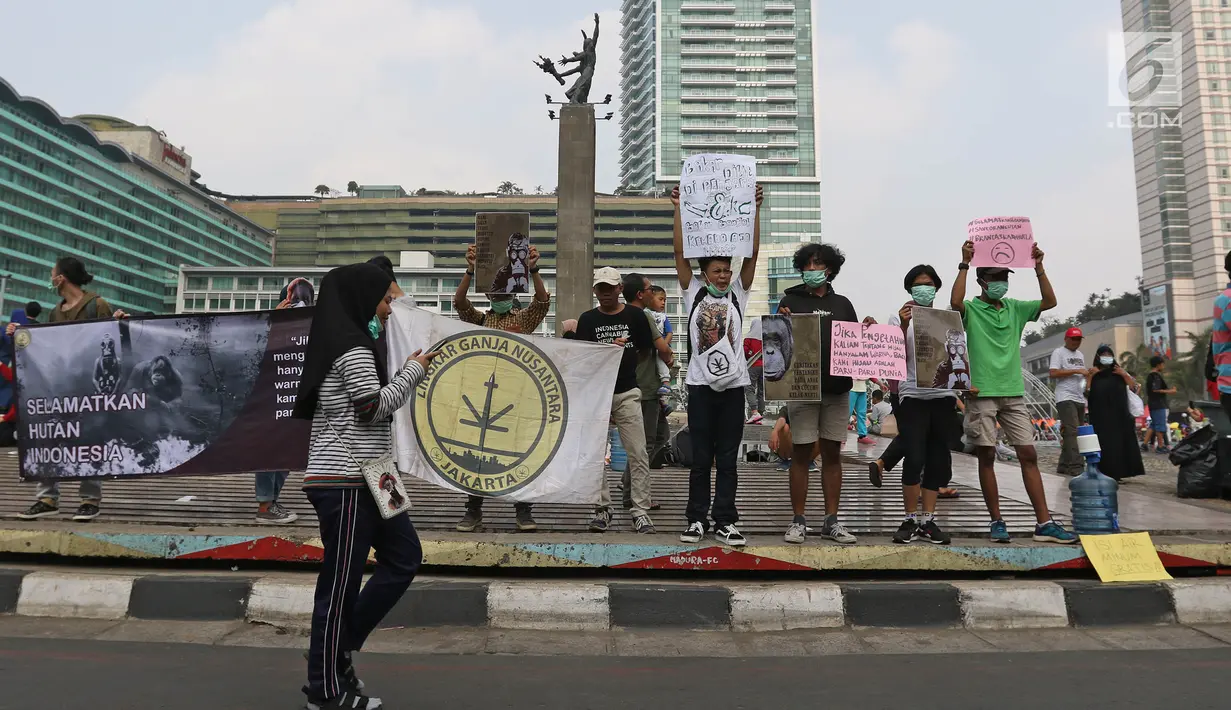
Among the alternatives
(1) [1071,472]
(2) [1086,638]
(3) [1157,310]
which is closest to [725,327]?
(2) [1086,638]

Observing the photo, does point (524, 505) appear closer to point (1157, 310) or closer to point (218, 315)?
point (218, 315)

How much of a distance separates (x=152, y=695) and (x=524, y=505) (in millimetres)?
2459

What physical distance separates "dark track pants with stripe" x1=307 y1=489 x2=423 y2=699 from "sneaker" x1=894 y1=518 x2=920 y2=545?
304 centimetres

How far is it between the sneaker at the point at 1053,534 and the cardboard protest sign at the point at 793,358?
166cm

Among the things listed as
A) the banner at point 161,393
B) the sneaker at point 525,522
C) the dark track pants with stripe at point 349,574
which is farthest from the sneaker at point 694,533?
the banner at point 161,393

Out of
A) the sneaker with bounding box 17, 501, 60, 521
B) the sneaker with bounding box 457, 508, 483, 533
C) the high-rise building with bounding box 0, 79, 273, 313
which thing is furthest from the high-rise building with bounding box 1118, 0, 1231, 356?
the high-rise building with bounding box 0, 79, 273, 313

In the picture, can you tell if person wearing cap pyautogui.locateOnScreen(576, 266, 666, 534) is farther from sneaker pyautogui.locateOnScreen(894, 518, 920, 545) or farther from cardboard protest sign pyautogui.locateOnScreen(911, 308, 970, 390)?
cardboard protest sign pyautogui.locateOnScreen(911, 308, 970, 390)

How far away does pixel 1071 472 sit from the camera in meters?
9.41

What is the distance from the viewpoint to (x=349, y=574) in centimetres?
294

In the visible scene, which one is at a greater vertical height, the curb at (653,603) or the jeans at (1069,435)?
the jeans at (1069,435)

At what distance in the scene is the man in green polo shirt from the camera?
5.02 metres

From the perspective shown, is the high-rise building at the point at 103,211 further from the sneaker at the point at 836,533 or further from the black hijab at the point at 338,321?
the sneaker at the point at 836,533

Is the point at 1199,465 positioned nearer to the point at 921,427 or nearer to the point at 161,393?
the point at 921,427

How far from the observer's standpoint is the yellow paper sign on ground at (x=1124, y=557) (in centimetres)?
454
